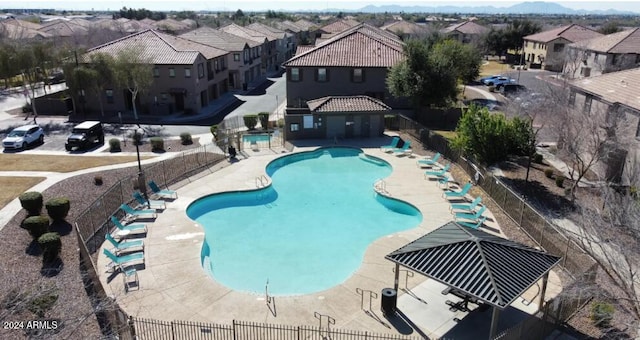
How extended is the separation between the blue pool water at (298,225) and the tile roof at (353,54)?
14376 mm

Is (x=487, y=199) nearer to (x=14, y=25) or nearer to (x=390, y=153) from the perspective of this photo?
(x=390, y=153)

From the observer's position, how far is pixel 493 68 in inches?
3241

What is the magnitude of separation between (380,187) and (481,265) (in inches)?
559

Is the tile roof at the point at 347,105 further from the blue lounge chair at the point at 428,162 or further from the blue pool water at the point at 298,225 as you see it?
the blue lounge chair at the point at 428,162

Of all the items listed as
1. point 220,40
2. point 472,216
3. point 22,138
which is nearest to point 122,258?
point 472,216

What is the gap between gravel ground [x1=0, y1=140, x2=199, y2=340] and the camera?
14.1 metres

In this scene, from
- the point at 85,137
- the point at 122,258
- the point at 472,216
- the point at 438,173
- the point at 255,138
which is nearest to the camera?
the point at 122,258

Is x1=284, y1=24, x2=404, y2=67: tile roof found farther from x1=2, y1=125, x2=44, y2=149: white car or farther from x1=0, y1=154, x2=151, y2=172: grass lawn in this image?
x1=2, y1=125, x2=44, y2=149: white car

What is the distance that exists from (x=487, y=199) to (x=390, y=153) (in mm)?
10047

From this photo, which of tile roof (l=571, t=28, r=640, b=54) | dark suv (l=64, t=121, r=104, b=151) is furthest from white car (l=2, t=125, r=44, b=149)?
tile roof (l=571, t=28, r=640, b=54)

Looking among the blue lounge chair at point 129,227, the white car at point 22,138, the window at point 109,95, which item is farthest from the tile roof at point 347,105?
the window at point 109,95

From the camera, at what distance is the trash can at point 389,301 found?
52.2ft

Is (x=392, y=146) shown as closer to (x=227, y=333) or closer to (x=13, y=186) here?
(x=227, y=333)

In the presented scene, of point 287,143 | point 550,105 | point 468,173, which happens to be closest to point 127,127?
point 287,143
